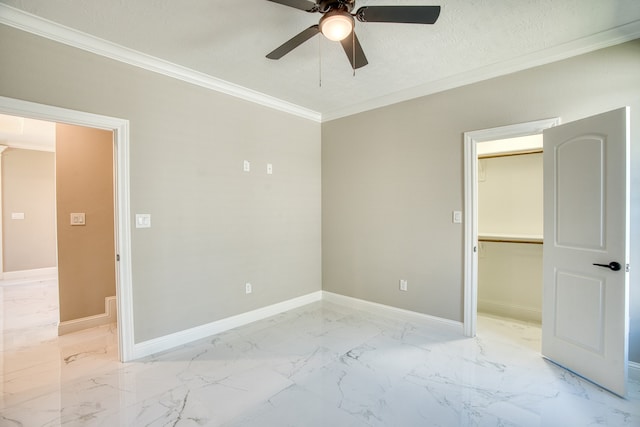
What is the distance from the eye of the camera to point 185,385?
2.23 metres

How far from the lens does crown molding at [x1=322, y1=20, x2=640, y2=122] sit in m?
2.29

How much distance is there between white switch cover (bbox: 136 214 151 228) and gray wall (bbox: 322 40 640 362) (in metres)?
2.38

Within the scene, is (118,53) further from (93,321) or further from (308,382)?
(308,382)

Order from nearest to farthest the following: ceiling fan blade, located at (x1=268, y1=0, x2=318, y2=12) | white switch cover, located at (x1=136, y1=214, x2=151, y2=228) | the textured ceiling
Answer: ceiling fan blade, located at (x1=268, y1=0, x2=318, y2=12), the textured ceiling, white switch cover, located at (x1=136, y1=214, x2=151, y2=228)

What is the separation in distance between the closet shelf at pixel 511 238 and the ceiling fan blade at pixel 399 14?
9.32 feet

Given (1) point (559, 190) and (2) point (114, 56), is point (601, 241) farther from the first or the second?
(2) point (114, 56)

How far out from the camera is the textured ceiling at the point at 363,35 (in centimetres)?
201

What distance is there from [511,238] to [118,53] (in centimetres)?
451

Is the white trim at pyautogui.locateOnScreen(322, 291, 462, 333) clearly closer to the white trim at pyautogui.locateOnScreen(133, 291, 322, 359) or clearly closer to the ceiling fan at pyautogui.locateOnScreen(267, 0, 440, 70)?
the white trim at pyautogui.locateOnScreen(133, 291, 322, 359)

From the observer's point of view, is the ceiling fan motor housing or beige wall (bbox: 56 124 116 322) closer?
the ceiling fan motor housing

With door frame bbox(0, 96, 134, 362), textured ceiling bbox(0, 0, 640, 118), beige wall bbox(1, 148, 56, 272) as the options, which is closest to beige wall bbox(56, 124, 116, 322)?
door frame bbox(0, 96, 134, 362)

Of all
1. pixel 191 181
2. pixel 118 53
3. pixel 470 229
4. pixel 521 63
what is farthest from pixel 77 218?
pixel 521 63

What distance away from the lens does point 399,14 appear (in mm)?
1679

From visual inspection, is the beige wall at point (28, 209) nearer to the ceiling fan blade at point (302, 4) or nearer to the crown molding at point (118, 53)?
the crown molding at point (118, 53)
